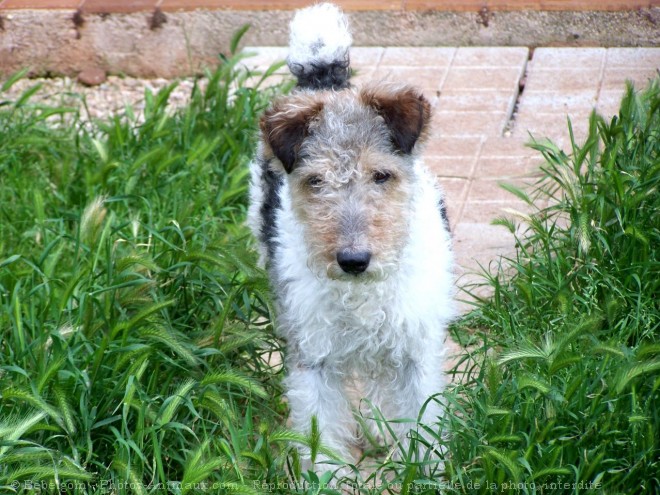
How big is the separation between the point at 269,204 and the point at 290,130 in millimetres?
680

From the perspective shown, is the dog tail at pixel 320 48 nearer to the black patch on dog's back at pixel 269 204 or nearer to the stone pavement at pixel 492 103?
the black patch on dog's back at pixel 269 204

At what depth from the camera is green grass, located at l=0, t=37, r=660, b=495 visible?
132 inches

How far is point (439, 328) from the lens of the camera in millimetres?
3863

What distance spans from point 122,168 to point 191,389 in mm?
2166

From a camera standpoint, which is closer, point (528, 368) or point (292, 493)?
point (292, 493)

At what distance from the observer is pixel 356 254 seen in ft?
11.1

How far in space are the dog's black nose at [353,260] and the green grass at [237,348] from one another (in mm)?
589

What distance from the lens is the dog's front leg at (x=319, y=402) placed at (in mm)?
3805

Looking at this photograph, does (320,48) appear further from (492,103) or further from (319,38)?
(492,103)

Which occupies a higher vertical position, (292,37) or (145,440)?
(292,37)

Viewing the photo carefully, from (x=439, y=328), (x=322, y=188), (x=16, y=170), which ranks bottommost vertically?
(x=16, y=170)

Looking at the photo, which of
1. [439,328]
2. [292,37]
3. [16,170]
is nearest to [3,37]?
[16,170]

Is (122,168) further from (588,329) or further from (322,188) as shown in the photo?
(588,329)

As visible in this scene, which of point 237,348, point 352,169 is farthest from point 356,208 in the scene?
point 237,348
